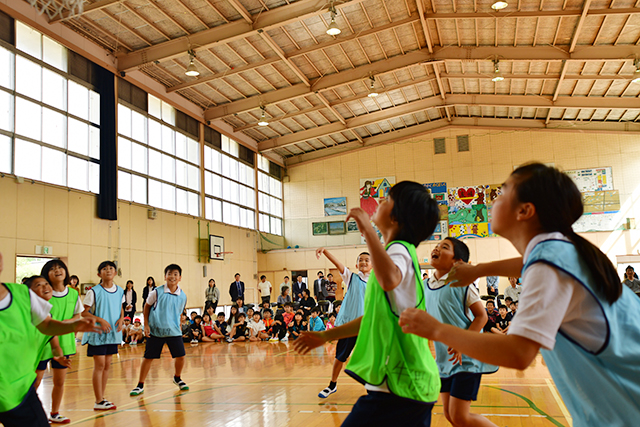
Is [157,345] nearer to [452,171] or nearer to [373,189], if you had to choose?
[373,189]

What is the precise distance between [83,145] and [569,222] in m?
13.9

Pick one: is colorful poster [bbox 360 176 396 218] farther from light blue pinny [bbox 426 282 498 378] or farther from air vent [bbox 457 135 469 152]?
light blue pinny [bbox 426 282 498 378]

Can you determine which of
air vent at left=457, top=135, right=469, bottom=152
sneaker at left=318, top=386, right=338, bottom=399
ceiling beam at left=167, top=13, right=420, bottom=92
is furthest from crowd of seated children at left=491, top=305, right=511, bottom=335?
air vent at left=457, top=135, right=469, bottom=152

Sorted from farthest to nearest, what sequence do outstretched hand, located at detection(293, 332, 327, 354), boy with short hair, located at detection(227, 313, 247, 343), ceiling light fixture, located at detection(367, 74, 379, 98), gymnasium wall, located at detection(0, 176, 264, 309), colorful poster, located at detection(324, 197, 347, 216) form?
colorful poster, located at detection(324, 197, 347, 216) < ceiling light fixture, located at detection(367, 74, 379, 98) < boy with short hair, located at detection(227, 313, 247, 343) < gymnasium wall, located at detection(0, 176, 264, 309) < outstretched hand, located at detection(293, 332, 327, 354)

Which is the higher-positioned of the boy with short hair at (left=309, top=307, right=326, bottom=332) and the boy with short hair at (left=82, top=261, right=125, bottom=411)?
the boy with short hair at (left=82, top=261, right=125, bottom=411)

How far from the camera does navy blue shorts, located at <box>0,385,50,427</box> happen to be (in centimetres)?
248

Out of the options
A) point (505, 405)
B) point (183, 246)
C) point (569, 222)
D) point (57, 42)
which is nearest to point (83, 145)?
point (57, 42)

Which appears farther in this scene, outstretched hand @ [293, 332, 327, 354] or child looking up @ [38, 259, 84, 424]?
child looking up @ [38, 259, 84, 424]

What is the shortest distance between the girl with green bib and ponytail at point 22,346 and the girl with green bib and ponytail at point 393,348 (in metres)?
1.60

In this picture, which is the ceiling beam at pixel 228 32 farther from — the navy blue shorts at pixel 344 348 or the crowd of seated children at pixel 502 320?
the navy blue shorts at pixel 344 348

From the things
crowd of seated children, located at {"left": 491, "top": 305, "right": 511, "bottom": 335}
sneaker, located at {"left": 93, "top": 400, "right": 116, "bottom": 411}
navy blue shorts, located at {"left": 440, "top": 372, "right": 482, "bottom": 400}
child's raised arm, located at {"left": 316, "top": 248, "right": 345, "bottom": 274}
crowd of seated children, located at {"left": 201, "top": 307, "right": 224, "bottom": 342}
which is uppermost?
child's raised arm, located at {"left": 316, "top": 248, "right": 345, "bottom": 274}

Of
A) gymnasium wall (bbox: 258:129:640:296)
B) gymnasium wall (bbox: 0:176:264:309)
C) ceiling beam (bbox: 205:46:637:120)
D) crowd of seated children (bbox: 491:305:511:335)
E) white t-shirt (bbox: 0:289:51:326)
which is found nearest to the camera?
white t-shirt (bbox: 0:289:51:326)

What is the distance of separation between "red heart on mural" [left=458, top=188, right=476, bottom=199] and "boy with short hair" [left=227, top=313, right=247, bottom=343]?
12.3 m

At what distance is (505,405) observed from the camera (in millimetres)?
5453
